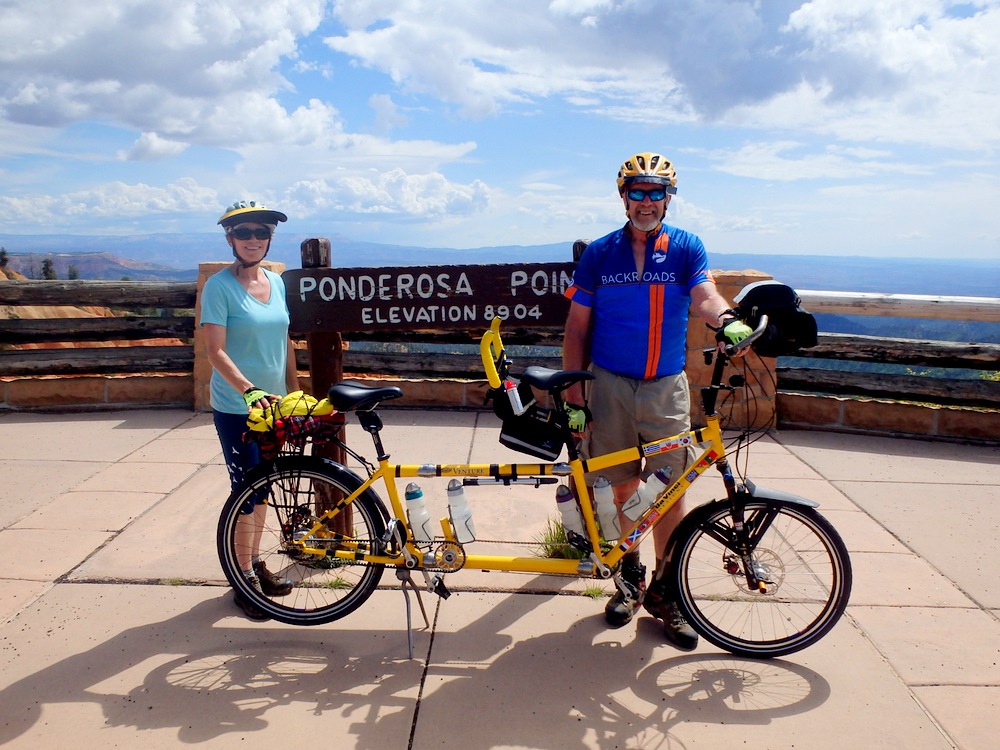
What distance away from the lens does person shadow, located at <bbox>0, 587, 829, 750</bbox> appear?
268 cm

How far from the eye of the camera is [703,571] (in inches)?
150

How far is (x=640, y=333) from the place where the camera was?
10.7ft

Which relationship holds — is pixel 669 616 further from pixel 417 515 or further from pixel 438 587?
pixel 417 515

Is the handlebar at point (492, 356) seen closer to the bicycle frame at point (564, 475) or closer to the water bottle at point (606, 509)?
the bicycle frame at point (564, 475)

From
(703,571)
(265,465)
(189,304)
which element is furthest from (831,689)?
(189,304)

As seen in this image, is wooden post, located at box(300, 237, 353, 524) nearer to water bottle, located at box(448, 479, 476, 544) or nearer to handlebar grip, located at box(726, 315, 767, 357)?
water bottle, located at box(448, 479, 476, 544)

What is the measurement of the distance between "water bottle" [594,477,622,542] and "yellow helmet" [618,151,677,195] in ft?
4.22

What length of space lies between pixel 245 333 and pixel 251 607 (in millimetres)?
1282

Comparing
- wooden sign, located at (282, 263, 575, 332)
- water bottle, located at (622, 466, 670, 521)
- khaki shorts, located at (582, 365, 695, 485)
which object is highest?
wooden sign, located at (282, 263, 575, 332)

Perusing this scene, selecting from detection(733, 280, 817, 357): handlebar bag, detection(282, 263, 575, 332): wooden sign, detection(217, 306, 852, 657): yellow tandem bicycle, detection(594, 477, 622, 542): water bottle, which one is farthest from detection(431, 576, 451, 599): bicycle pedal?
detection(282, 263, 575, 332): wooden sign

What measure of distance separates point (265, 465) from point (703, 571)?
229 centimetres

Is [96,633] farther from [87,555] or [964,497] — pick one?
[964,497]

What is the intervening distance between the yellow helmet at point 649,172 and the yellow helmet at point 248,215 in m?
1.60

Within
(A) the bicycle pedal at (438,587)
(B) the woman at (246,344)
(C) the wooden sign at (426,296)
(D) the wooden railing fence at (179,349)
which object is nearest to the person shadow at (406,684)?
(A) the bicycle pedal at (438,587)
